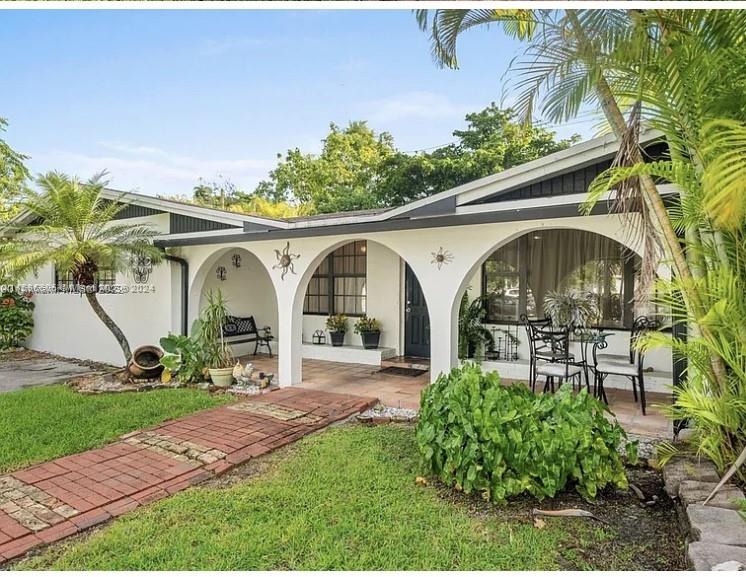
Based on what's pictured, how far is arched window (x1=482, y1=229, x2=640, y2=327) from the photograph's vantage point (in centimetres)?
789

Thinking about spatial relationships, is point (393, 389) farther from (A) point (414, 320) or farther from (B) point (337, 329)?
(B) point (337, 329)

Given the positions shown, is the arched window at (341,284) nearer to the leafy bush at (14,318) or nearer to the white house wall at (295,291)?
the white house wall at (295,291)

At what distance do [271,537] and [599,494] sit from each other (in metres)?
2.59

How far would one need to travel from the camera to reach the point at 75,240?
8.96 m

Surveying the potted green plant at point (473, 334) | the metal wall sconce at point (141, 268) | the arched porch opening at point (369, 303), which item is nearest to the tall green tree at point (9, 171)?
the metal wall sconce at point (141, 268)

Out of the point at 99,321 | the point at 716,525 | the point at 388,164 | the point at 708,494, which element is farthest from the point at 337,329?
the point at 388,164

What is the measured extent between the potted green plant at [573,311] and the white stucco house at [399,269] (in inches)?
8.5

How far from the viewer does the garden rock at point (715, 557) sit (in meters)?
2.53

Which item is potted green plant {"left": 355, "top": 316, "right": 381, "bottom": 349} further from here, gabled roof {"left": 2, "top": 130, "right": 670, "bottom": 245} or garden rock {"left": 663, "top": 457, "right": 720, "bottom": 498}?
garden rock {"left": 663, "top": 457, "right": 720, "bottom": 498}

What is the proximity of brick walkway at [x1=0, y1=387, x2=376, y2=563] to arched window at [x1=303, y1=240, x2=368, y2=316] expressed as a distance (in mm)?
4067

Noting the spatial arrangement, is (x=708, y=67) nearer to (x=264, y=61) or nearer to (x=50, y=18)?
(x=50, y=18)

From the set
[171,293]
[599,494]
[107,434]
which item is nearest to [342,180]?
[171,293]

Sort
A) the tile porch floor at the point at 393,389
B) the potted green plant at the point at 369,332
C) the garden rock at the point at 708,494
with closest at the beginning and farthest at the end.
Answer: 1. the garden rock at the point at 708,494
2. the tile porch floor at the point at 393,389
3. the potted green plant at the point at 369,332

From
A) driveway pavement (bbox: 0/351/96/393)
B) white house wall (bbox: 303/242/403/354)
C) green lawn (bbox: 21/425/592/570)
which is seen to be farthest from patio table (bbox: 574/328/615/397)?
driveway pavement (bbox: 0/351/96/393)
